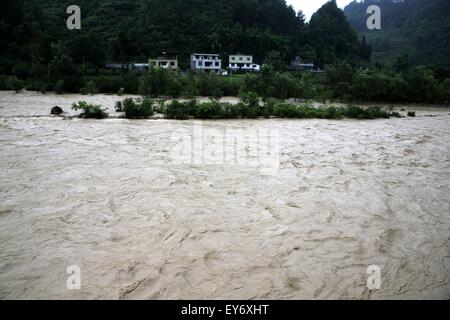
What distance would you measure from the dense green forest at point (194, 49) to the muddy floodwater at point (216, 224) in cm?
2238

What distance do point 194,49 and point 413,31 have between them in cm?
A: 7004

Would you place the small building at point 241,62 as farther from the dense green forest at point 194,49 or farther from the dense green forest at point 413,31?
the dense green forest at point 413,31

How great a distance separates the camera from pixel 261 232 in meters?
5.64

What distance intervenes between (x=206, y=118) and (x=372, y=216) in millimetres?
13275

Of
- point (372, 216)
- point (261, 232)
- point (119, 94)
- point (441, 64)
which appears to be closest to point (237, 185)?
point (261, 232)

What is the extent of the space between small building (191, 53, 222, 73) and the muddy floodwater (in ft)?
149

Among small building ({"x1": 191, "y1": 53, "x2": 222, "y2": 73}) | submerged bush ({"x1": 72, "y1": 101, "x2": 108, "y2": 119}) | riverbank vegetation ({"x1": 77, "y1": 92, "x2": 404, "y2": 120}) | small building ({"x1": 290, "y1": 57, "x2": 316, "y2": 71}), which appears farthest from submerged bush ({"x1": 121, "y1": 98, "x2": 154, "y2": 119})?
small building ({"x1": 290, "y1": 57, "x2": 316, "y2": 71})

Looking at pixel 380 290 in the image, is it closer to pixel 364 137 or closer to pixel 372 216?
pixel 372 216

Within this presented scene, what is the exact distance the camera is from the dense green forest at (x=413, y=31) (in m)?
72.1

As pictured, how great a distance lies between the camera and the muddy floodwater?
431 centimetres

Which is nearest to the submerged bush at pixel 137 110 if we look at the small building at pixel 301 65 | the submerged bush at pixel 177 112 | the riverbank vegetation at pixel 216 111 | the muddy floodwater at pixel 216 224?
the riverbank vegetation at pixel 216 111

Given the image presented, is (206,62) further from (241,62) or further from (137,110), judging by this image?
(137,110)

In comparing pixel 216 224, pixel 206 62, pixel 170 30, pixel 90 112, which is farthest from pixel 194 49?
pixel 216 224

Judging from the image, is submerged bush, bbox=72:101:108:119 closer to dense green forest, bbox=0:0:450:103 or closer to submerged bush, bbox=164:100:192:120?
submerged bush, bbox=164:100:192:120
